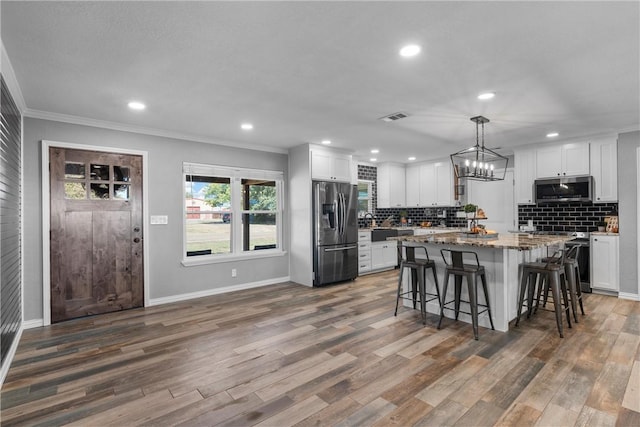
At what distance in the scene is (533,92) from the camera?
316 cm

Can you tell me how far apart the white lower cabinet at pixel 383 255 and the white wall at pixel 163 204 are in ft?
5.91

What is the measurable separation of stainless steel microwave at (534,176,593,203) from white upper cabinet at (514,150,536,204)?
0.12 meters

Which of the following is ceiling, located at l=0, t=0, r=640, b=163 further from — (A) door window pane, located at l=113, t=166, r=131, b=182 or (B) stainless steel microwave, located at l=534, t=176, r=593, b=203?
(B) stainless steel microwave, located at l=534, t=176, r=593, b=203

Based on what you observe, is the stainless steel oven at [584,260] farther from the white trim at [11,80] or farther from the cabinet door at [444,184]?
the white trim at [11,80]

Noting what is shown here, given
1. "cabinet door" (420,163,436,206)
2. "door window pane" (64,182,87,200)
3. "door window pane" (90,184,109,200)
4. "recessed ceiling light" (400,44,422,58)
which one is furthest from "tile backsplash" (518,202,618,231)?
"door window pane" (64,182,87,200)

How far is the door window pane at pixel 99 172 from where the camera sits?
4.09 m

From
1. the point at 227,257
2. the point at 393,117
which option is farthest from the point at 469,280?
the point at 227,257

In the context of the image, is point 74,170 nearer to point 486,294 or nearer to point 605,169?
point 486,294

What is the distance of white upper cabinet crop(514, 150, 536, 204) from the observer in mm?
5566

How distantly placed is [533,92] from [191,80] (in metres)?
3.15

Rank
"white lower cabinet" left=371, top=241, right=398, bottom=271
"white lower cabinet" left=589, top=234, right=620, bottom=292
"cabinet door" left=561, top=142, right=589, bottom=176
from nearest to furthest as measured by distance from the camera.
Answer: "white lower cabinet" left=589, top=234, right=620, bottom=292, "cabinet door" left=561, top=142, right=589, bottom=176, "white lower cabinet" left=371, top=241, right=398, bottom=271

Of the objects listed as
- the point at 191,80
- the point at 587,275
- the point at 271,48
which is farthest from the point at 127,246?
the point at 587,275

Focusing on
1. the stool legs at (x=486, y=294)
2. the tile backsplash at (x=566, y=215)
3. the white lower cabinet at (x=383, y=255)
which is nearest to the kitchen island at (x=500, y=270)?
the stool legs at (x=486, y=294)

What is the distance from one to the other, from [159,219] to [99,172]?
905 mm
